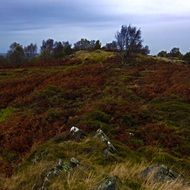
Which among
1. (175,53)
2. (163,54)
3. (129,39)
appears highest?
(129,39)

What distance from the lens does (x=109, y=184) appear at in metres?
6.97

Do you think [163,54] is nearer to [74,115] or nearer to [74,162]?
[74,115]

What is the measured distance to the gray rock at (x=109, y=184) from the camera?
6.93m

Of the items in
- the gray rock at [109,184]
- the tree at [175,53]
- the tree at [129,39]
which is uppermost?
the gray rock at [109,184]

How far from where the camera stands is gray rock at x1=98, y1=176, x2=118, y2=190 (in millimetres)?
6932

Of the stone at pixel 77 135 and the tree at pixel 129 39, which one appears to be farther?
the tree at pixel 129 39

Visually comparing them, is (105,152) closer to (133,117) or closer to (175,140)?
(175,140)

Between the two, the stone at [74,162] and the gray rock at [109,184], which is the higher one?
the gray rock at [109,184]

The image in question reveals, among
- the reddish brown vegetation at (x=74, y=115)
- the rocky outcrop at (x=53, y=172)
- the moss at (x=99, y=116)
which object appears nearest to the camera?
the rocky outcrop at (x=53, y=172)

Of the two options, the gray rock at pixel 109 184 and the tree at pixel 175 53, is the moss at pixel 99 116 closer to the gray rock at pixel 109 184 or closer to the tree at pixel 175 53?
the gray rock at pixel 109 184

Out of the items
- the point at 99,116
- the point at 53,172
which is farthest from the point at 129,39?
the point at 53,172

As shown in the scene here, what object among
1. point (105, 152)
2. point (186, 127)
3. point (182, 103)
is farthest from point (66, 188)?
point (182, 103)

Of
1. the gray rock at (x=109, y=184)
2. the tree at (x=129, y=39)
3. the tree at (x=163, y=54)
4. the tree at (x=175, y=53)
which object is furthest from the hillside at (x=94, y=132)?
the tree at (x=175, y=53)

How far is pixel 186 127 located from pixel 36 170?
9634 mm
